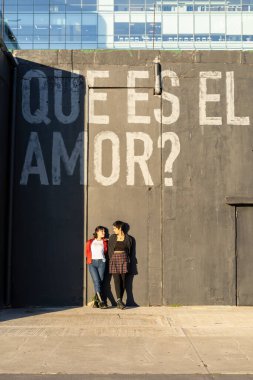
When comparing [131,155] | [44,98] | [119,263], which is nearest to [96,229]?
[119,263]

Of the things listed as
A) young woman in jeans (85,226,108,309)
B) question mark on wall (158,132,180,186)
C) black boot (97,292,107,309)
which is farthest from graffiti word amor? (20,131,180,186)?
black boot (97,292,107,309)

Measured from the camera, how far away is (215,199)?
10898 mm

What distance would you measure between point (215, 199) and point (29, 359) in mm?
5550

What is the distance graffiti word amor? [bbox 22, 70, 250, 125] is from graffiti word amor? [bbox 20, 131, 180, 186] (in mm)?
332

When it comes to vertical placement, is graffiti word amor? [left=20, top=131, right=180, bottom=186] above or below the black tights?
above

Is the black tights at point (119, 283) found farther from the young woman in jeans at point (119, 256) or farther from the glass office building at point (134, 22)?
the glass office building at point (134, 22)

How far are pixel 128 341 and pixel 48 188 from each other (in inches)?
167

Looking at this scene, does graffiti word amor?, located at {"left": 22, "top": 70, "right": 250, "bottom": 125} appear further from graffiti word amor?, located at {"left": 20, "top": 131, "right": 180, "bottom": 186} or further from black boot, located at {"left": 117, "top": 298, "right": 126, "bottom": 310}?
black boot, located at {"left": 117, "top": 298, "right": 126, "bottom": 310}

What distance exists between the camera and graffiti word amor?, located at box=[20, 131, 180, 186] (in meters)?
10.9

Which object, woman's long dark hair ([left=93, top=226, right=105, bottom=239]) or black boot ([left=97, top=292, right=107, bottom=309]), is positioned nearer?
black boot ([left=97, top=292, right=107, bottom=309])

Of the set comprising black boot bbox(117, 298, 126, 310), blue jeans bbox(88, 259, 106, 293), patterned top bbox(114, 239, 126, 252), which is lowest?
black boot bbox(117, 298, 126, 310)

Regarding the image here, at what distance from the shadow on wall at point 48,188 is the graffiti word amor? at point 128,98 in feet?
0.07

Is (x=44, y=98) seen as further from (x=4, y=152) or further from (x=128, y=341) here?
(x=128, y=341)

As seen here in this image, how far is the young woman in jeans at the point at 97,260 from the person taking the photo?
10.4m
